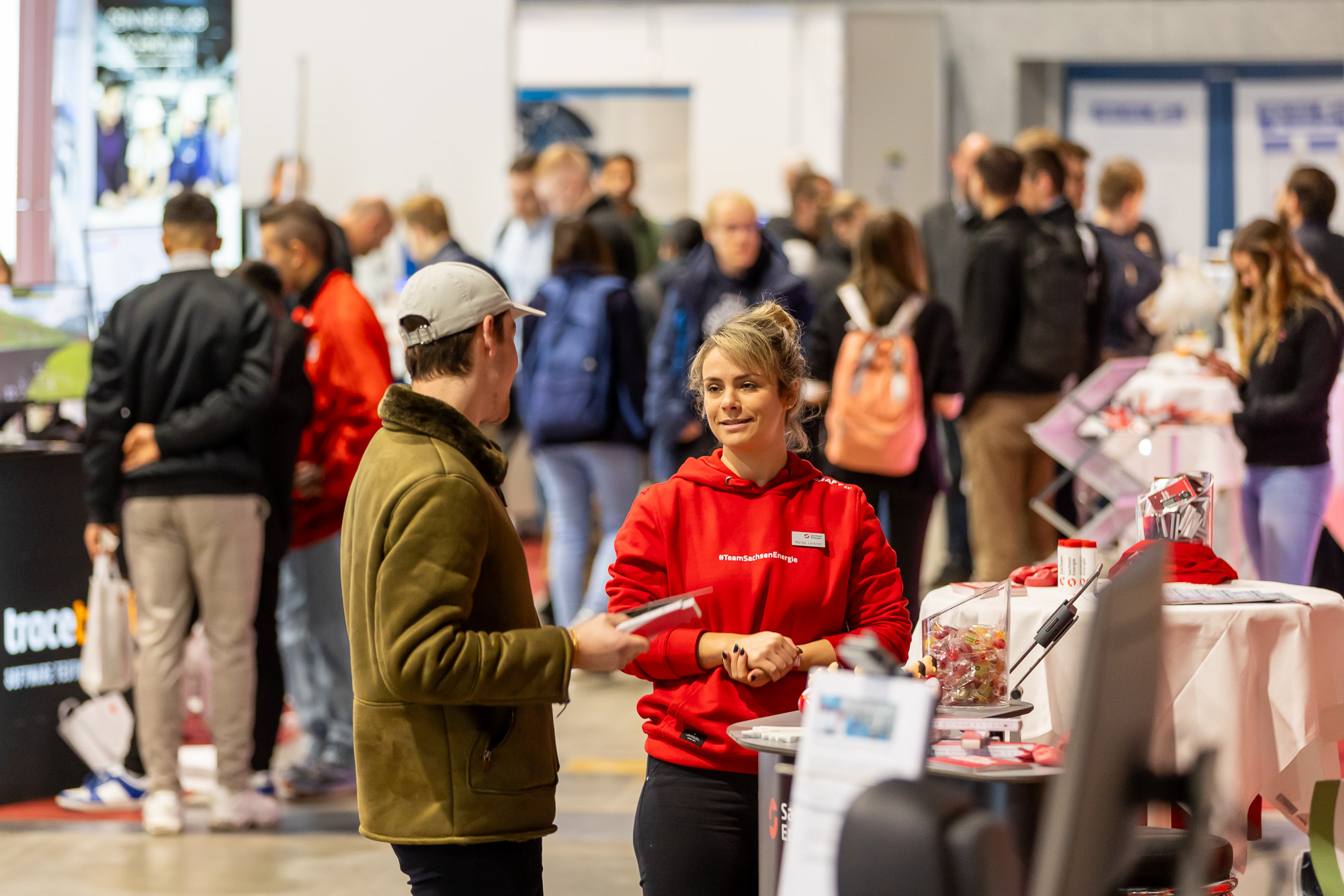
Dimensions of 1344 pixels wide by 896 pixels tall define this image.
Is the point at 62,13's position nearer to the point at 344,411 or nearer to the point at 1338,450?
the point at 344,411

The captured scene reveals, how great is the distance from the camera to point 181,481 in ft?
14.8

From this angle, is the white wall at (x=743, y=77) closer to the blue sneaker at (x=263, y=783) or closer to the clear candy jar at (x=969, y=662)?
the blue sneaker at (x=263, y=783)

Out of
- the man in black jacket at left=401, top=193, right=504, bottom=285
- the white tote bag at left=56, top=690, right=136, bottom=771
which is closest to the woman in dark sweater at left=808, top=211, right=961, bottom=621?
the man in black jacket at left=401, top=193, right=504, bottom=285

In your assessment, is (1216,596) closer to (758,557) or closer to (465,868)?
(758,557)

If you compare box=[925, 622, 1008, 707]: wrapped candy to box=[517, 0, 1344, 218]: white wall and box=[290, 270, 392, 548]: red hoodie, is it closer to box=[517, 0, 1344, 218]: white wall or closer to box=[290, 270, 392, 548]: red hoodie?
box=[290, 270, 392, 548]: red hoodie

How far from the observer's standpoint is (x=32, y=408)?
5.37m

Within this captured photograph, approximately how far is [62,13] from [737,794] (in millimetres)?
6758

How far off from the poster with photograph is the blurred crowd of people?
185 cm

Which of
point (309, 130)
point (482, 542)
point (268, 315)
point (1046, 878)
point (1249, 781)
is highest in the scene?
point (309, 130)

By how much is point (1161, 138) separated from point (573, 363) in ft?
27.5

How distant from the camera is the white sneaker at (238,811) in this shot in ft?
15.1

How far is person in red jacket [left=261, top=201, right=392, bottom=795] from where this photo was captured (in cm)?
504

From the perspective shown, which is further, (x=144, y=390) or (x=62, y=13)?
(x=62, y=13)

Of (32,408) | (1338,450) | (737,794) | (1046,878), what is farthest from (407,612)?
(1338,450)
